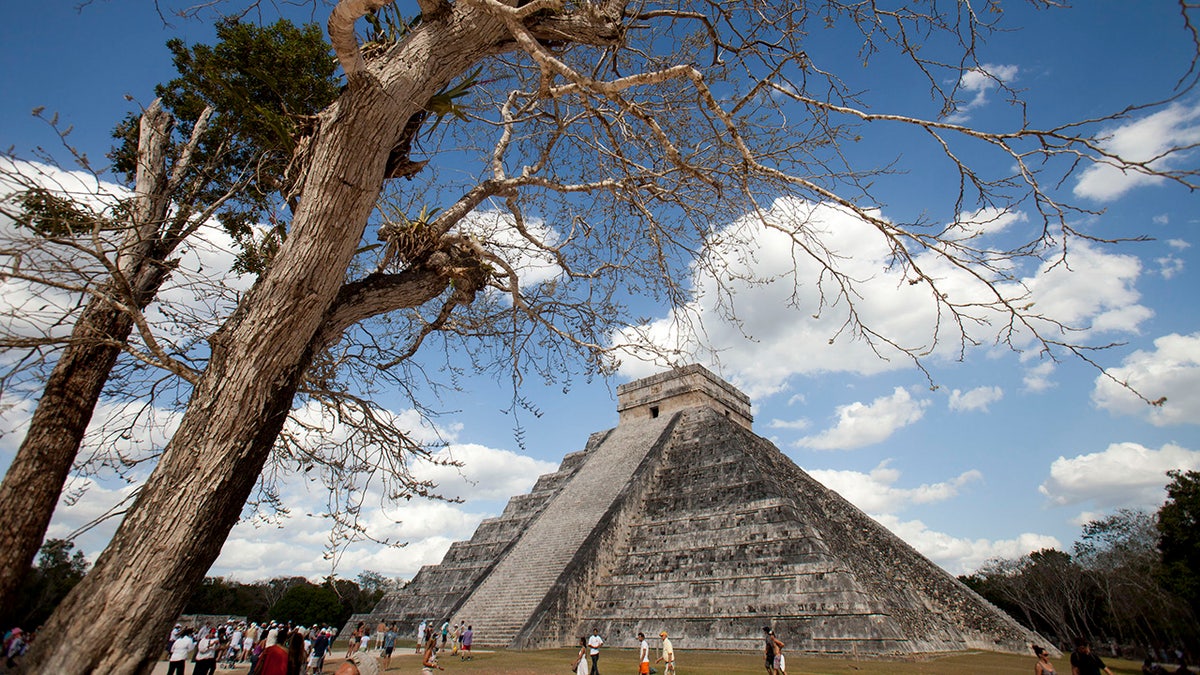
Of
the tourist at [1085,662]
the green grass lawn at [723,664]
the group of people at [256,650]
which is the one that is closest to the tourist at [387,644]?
the green grass lawn at [723,664]

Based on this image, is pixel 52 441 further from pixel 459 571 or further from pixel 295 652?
pixel 459 571

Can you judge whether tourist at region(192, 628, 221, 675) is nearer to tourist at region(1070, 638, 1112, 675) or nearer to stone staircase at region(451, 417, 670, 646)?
stone staircase at region(451, 417, 670, 646)

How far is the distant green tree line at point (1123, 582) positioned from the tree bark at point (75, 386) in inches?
971

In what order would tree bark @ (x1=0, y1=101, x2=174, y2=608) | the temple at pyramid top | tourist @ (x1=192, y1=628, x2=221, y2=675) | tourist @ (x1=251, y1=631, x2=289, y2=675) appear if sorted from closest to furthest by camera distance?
tourist @ (x1=251, y1=631, x2=289, y2=675) < tree bark @ (x1=0, y1=101, x2=174, y2=608) < tourist @ (x1=192, y1=628, x2=221, y2=675) < the temple at pyramid top

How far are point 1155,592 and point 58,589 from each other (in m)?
47.1

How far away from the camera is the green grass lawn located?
9.42 meters

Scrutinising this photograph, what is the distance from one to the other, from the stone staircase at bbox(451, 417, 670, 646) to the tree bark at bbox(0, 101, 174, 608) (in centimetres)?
1133

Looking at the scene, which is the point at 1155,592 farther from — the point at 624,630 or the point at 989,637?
the point at 624,630

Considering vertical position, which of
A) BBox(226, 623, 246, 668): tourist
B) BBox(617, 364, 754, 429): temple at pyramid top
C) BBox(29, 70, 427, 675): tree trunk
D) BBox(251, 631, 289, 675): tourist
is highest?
BBox(617, 364, 754, 429): temple at pyramid top

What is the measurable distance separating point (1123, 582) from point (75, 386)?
116 ft

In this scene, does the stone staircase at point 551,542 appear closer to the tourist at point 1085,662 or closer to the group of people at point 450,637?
the group of people at point 450,637

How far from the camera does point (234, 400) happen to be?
8.67ft

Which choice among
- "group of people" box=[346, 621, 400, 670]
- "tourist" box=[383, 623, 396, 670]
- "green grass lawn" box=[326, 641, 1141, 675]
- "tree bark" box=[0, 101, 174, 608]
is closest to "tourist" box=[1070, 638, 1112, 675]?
"green grass lawn" box=[326, 641, 1141, 675]

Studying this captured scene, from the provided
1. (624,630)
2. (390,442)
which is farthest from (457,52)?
(624,630)
